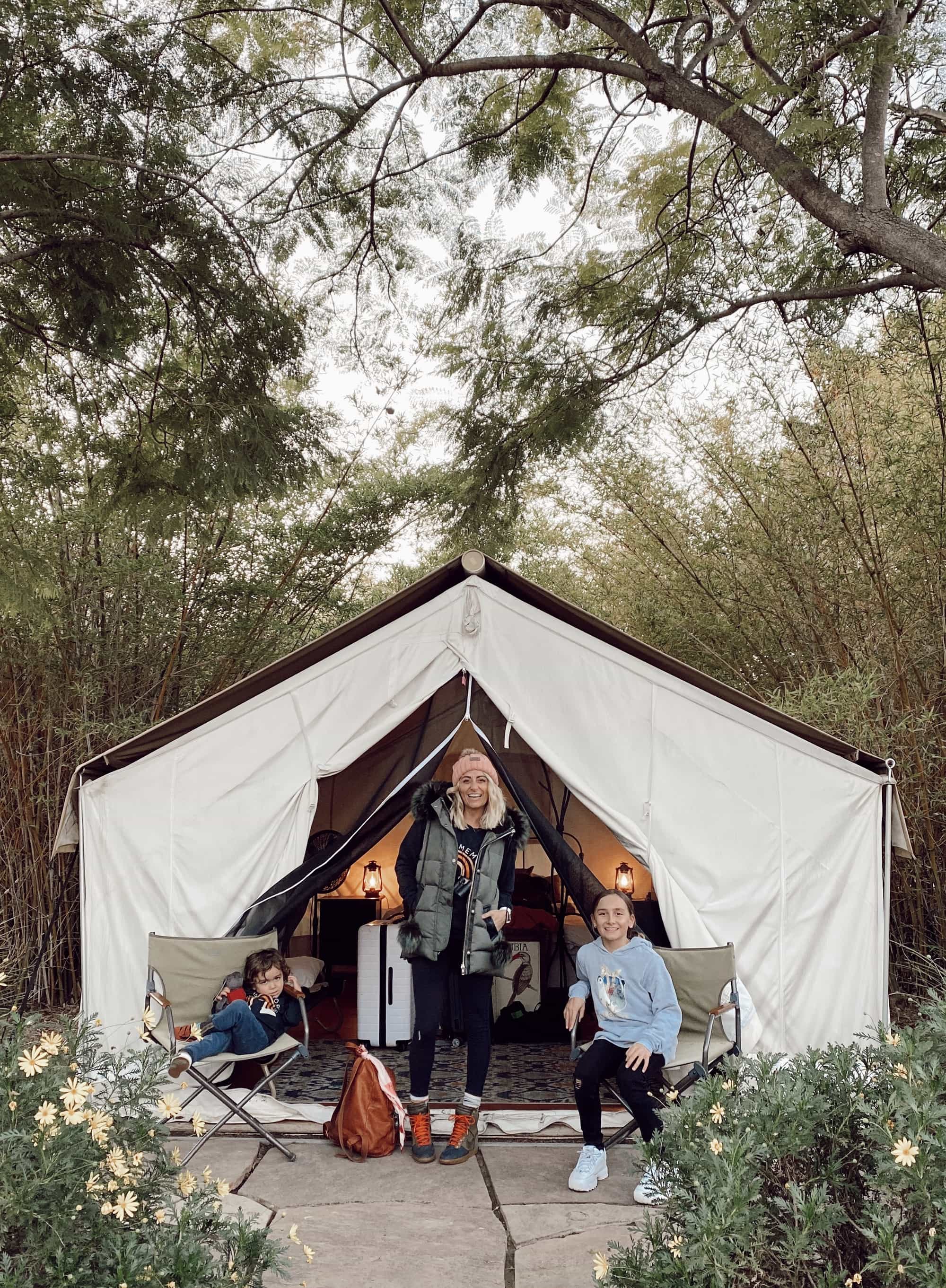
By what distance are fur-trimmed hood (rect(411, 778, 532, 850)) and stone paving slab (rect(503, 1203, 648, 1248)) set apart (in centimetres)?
100

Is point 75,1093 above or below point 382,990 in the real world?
above

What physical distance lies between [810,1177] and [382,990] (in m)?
2.98

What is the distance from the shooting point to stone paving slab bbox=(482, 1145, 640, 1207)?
2.64 m

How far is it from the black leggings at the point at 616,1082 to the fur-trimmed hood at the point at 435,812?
2.16 feet

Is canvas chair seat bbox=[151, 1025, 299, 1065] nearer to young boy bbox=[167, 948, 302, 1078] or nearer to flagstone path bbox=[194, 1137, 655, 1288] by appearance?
young boy bbox=[167, 948, 302, 1078]

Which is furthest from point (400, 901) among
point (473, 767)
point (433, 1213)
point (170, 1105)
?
point (170, 1105)

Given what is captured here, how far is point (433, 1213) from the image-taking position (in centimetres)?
253

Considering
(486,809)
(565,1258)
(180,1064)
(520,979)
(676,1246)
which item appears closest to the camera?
(676,1246)

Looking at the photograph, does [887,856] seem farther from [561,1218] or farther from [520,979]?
[520,979]

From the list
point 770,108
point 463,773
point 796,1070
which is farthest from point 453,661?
point 770,108

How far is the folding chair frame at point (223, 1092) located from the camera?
2.76 m

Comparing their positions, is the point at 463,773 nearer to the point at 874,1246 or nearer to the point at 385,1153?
the point at 385,1153

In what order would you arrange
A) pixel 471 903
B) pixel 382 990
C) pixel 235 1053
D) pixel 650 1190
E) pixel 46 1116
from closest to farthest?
pixel 46 1116 < pixel 650 1190 < pixel 235 1053 < pixel 471 903 < pixel 382 990

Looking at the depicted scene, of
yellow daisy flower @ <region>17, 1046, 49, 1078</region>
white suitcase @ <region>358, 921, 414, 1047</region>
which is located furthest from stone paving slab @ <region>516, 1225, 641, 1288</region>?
white suitcase @ <region>358, 921, 414, 1047</region>
